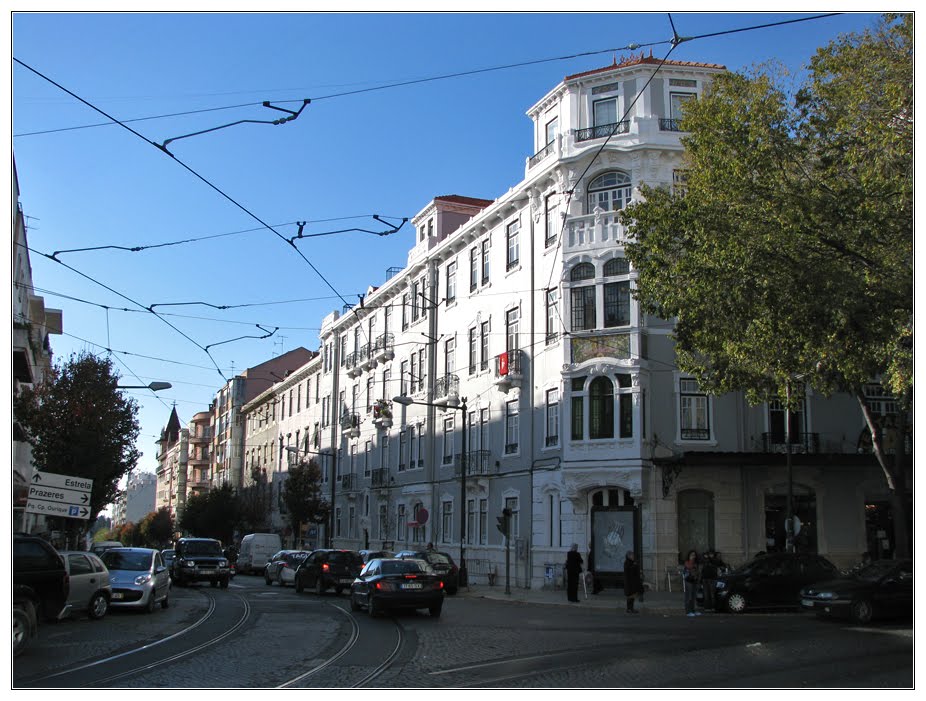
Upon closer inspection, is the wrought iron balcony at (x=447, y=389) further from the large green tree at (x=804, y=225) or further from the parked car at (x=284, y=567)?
the large green tree at (x=804, y=225)

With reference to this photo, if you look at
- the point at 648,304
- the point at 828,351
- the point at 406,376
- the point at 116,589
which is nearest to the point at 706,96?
the point at 648,304

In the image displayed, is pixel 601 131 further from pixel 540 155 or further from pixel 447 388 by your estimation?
pixel 447 388

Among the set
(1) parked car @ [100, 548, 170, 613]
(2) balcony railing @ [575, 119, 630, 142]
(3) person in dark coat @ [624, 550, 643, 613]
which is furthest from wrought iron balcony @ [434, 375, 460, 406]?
(1) parked car @ [100, 548, 170, 613]

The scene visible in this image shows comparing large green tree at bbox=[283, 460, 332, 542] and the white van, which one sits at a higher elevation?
large green tree at bbox=[283, 460, 332, 542]

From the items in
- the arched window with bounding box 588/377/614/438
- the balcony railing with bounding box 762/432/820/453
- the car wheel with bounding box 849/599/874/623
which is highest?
the arched window with bounding box 588/377/614/438

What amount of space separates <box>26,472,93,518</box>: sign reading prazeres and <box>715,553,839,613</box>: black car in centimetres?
1555

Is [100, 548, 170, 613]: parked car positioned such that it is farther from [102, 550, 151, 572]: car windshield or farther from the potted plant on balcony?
the potted plant on balcony

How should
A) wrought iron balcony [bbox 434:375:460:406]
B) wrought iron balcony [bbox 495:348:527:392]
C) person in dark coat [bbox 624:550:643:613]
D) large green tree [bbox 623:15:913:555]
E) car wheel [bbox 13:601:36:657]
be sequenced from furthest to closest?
wrought iron balcony [bbox 434:375:460:406] < wrought iron balcony [bbox 495:348:527:392] < person in dark coat [bbox 624:550:643:613] < large green tree [bbox 623:15:913:555] < car wheel [bbox 13:601:36:657]

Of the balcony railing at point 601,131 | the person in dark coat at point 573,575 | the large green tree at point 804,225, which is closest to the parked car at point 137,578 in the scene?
the person in dark coat at point 573,575

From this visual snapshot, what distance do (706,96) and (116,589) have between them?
60.3 ft

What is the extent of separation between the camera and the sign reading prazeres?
68.3ft

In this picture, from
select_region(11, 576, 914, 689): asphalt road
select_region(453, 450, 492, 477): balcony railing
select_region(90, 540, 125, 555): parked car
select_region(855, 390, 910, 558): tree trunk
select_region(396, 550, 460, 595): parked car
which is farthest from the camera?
select_region(453, 450, 492, 477): balcony railing

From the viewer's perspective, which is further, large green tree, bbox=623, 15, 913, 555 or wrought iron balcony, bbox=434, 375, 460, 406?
wrought iron balcony, bbox=434, 375, 460, 406

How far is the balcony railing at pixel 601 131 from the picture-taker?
3319cm
